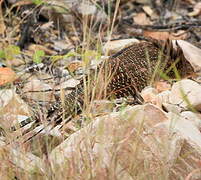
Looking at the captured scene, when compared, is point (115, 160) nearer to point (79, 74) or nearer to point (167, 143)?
point (167, 143)

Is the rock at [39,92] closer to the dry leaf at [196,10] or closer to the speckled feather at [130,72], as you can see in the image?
the speckled feather at [130,72]

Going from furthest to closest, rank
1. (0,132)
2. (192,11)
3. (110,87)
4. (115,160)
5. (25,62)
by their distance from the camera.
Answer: (192,11) < (25,62) < (110,87) < (0,132) < (115,160)

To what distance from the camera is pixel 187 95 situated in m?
3.34

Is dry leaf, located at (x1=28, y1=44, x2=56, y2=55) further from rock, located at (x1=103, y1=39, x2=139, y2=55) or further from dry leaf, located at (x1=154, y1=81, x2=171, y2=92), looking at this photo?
dry leaf, located at (x1=154, y1=81, x2=171, y2=92)

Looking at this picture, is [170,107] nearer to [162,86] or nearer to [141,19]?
[162,86]

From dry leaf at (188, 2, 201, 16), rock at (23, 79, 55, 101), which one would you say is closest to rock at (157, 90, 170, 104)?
rock at (23, 79, 55, 101)

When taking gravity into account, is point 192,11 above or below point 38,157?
below

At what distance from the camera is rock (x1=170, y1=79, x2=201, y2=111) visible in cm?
338

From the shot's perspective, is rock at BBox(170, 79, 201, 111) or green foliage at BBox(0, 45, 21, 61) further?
rock at BBox(170, 79, 201, 111)

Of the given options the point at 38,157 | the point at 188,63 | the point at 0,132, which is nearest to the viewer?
the point at 38,157

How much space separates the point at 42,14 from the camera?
5488 mm

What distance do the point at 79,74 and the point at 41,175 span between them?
5.24 ft

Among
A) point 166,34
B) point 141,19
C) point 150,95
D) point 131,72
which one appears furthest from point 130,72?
point 141,19

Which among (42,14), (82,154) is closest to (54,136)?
(82,154)
